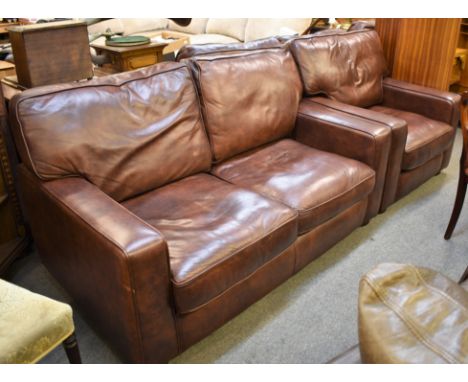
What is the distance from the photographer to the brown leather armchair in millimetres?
2492

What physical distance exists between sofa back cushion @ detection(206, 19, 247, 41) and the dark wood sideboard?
12.2 ft

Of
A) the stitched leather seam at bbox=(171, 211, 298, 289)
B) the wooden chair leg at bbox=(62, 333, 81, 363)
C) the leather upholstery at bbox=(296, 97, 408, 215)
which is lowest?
the wooden chair leg at bbox=(62, 333, 81, 363)

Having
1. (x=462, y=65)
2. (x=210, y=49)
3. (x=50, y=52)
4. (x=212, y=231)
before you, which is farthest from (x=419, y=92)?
(x=50, y=52)

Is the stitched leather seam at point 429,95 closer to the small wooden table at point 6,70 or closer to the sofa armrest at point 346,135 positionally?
the sofa armrest at point 346,135

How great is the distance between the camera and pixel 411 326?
0.58m

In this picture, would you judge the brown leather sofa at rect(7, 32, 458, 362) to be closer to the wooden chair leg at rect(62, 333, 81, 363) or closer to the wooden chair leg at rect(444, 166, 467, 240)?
the wooden chair leg at rect(62, 333, 81, 363)

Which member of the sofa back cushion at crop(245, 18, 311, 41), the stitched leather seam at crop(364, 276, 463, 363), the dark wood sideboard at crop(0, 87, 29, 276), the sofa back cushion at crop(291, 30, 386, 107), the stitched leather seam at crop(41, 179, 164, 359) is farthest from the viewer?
the sofa back cushion at crop(245, 18, 311, 41)

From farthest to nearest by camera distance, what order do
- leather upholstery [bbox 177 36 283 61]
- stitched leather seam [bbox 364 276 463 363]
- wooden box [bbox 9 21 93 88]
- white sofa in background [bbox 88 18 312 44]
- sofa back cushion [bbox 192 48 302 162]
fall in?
white sofa in background [bbox 88 18 312 44] → leather upholstery [bbox 177 36 283 61] → sofa back cushion [bbox 192 48 302 162] → wooden box [bbox 9 21 93 88] → stitched leather seam [bbox 364 276 463 363]

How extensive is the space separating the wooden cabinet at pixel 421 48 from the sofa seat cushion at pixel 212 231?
1795mm

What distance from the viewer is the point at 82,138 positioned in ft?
5.64

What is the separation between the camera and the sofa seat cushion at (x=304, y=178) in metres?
1.94

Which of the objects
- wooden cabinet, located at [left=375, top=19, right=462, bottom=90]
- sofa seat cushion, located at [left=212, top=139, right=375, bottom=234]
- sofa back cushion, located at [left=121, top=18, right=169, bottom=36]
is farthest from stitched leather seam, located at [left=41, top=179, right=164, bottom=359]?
sofa back cushion, located at [left=121, top=18, right=169, bottom=36]

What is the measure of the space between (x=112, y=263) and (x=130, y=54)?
7.46ft
